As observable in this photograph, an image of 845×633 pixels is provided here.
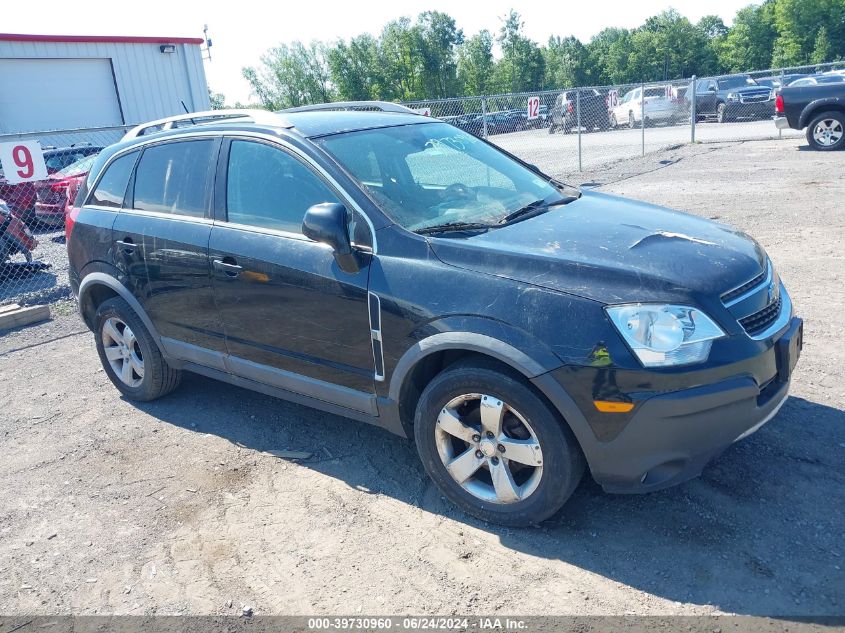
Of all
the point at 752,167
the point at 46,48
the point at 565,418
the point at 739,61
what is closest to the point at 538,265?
the point at 565,418

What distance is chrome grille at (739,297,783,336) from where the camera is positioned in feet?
10.2

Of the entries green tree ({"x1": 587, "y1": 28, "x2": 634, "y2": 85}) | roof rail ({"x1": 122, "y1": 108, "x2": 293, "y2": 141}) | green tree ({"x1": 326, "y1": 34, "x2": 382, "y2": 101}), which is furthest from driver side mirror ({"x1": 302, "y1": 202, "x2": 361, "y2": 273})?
green tree ({"x1": 587, "y1": 28, "x2": 634, "y2": 85})

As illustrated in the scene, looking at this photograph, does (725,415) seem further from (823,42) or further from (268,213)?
(823,42)

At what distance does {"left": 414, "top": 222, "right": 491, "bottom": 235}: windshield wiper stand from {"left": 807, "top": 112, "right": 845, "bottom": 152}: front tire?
1412 cm

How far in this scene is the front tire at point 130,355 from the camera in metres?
4.94

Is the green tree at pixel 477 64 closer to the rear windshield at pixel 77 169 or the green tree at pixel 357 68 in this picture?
the green tree at pixel 357 68

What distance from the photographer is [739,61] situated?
64312mm

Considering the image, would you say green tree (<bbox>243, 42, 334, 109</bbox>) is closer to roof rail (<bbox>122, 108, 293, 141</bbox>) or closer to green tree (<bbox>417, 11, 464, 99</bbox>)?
green tree (<bbox>417, 11, 464, 99</bbox>)

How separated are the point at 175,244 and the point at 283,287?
995 millimetres

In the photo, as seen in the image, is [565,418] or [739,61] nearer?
[565,418]

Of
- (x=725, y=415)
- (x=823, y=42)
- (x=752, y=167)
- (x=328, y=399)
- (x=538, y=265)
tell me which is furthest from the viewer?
(x=823, y=42)

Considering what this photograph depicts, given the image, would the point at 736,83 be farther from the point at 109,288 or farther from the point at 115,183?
the point at 109,288

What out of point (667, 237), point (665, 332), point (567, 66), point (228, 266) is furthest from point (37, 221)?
point (567, 66)

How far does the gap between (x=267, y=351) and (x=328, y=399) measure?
0.49m
